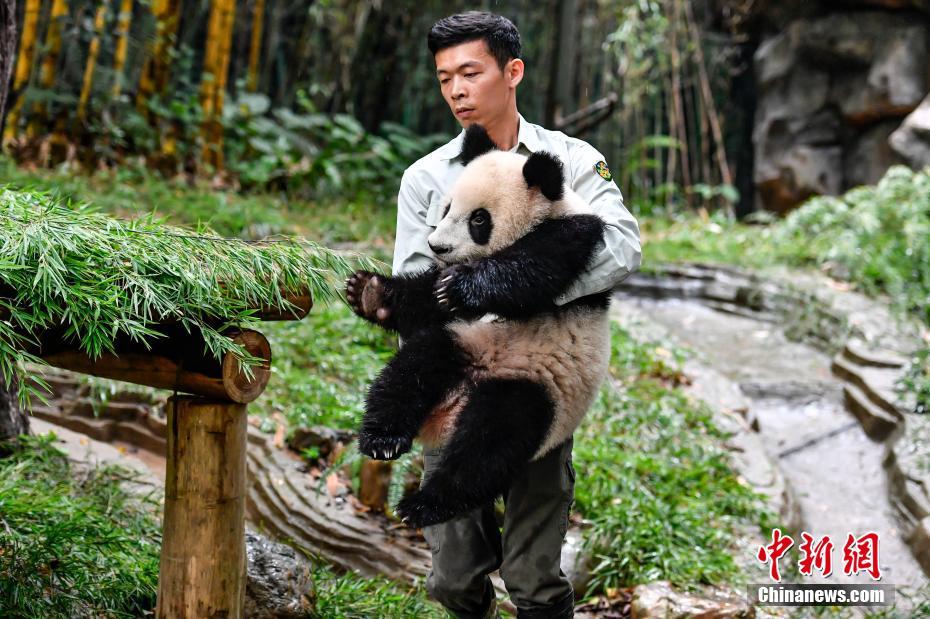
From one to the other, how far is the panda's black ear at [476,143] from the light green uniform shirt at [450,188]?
0.34 feet

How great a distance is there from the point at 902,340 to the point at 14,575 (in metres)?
6.09

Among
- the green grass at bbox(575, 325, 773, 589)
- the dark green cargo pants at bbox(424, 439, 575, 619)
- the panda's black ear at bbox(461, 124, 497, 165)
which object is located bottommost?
the green grass at bbox(575, 325, 773, 589)

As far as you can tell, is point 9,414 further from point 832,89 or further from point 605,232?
point 832,89

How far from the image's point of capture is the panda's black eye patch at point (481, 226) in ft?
7.44

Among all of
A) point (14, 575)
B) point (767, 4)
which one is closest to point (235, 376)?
point (14, 575)

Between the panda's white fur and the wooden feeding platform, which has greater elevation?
the panda's white fur

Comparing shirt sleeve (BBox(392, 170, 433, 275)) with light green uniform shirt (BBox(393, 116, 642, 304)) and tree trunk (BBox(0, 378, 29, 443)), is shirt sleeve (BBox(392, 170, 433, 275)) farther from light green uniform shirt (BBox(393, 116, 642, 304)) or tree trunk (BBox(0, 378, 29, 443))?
tree trunk (BBox(0, 378, 29, 443))

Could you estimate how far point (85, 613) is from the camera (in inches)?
103

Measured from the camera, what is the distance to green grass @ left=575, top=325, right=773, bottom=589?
11.8 ft

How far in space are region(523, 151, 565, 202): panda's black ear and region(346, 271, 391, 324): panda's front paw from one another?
490 mm

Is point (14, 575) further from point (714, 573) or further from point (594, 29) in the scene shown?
point (594, 29)

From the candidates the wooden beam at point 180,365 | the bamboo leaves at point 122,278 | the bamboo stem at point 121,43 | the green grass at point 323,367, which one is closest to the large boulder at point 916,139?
the green grass at point 323,367

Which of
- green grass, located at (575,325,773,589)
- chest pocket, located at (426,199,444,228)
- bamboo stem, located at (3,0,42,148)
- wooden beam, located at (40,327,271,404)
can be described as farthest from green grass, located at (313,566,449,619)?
bamboo stem, located at (3,0,42,148)

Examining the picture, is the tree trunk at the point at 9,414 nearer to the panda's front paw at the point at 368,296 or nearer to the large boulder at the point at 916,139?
the panda's front paw at the point at 368,296
